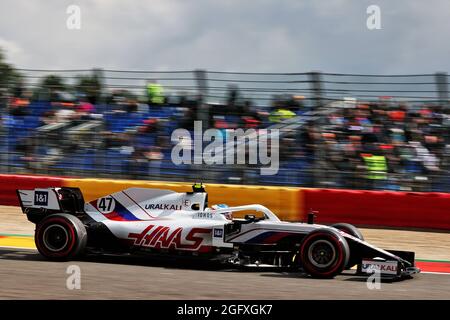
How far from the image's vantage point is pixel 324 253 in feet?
27.5

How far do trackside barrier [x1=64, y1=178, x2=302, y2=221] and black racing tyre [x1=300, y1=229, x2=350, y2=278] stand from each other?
5189mm

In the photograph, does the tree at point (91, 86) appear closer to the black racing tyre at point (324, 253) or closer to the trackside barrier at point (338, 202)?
the trackside barrier at point (338, 202)

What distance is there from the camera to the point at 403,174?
13523 millimetres

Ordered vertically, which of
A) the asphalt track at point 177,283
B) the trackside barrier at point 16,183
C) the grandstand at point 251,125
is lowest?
the asphalt track at point 177,283

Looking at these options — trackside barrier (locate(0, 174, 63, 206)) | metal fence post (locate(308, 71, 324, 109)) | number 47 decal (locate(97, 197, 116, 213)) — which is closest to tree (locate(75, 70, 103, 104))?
trackside barrier (locate(0, 174, 63, 206))

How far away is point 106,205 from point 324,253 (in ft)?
9.61

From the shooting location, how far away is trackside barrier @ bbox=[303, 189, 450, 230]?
13.0 metres

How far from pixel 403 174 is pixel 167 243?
6.07 meters

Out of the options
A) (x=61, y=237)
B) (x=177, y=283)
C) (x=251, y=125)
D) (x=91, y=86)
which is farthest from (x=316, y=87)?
(x=177, y=283)

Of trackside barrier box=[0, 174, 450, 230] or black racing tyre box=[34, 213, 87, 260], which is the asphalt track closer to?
black racing tyre box=[34, 213, 87, 260]

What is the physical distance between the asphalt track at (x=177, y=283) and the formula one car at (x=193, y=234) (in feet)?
0.59

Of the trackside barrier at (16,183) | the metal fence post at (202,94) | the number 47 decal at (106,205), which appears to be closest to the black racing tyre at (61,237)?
the number 47 decal at (106,205)

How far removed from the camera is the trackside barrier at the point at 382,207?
13.0 metres
